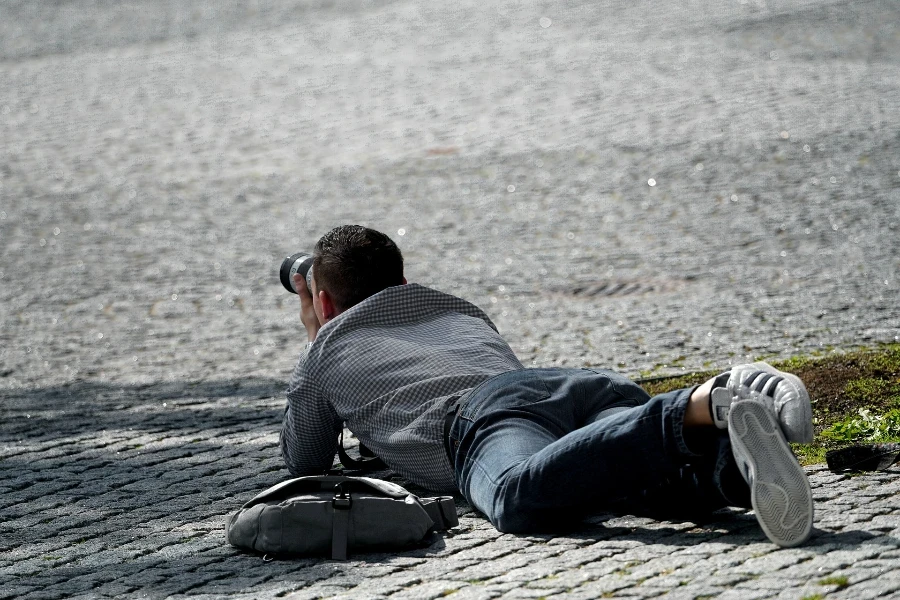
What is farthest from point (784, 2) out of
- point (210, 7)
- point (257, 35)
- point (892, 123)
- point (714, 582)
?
point (714, 582)

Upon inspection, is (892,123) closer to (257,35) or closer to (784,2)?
(784,2)

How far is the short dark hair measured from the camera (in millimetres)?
4711

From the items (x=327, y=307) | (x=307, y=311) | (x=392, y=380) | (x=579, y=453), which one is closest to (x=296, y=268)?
(x=307, y=311)

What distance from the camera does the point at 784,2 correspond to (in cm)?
1845

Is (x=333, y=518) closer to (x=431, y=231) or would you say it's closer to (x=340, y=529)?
(x=340, y=529)

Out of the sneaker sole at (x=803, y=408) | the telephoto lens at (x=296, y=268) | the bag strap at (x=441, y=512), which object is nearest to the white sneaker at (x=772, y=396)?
the sneaker sole at (x=803, y=408)

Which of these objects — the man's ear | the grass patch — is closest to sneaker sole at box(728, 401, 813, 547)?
the grass patch

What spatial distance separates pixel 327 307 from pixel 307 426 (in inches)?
18.6

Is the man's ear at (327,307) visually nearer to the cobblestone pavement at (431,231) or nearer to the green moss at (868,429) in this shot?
the cobblestone pavement at (431,231)

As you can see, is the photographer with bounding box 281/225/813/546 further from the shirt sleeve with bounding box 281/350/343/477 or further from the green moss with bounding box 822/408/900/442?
the green moss with bounding box 822/408/900/442

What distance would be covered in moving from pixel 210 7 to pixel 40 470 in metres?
18.5

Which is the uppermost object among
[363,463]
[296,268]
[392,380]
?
[296,268]

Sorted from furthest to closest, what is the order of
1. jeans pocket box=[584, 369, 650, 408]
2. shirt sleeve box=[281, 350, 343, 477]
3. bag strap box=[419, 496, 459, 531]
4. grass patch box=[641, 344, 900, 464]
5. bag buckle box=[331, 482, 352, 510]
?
1. grass patch box=[641, 344, 900, 464]
2. shirt sleeve box=[281, 350, 343, 477]
3. jeans pocket box=[584, 369, 650, 408]
4. bag strap box=[419, 496, 459, 531]
5. bag buckle box=[331, 482, 352, 510]

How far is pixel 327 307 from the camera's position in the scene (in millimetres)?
4754
